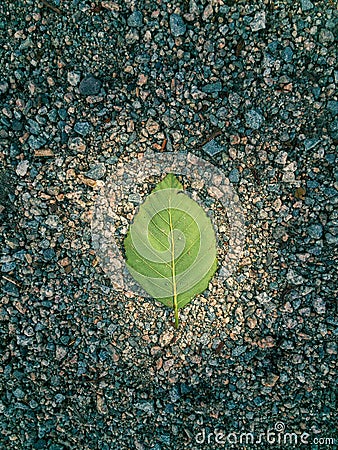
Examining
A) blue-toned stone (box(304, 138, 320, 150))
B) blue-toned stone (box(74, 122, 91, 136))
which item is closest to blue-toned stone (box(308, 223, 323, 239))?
blue-toned stone (box(304, 138, 320, 150))

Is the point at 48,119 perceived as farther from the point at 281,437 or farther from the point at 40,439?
the point at 281,437

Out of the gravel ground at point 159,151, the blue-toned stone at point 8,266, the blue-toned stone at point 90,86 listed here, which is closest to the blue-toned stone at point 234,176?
the gravel ground at point 159,151

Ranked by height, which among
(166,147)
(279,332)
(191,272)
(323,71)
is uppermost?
(323,71)

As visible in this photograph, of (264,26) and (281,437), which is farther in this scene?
(281,437)

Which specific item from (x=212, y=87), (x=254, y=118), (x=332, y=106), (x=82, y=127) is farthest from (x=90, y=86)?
(x=332, y=106)

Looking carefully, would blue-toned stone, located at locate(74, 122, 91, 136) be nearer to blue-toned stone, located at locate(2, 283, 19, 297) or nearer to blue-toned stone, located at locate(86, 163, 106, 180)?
blue-toned stone, located at locate(86, 163, 106, 180)

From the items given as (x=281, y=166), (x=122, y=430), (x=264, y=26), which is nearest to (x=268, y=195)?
(x=281, y=166)
